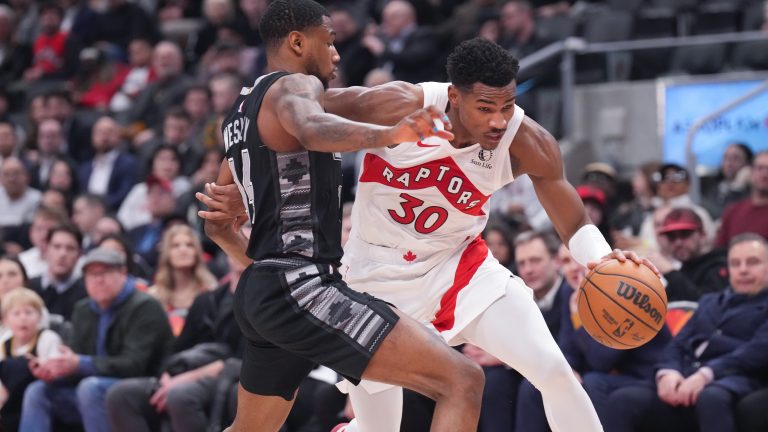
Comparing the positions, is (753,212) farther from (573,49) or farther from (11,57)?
(11,57)

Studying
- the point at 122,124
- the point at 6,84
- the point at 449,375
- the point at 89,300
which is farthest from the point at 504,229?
the point at 6,84

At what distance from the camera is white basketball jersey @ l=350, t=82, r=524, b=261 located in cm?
530

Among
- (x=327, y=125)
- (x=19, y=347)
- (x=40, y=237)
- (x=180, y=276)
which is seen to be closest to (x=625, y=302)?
(x=327, y=125)

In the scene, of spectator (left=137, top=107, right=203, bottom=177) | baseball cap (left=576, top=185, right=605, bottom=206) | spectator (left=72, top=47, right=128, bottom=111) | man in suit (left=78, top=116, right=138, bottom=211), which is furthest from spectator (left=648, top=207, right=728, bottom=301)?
spectator (left=72, top=47, right=128, bottom=111)

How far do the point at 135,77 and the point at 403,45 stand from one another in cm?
Result: 390

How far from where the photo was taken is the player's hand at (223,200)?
5082 mm

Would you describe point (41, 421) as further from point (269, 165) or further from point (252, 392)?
point (269, 165)

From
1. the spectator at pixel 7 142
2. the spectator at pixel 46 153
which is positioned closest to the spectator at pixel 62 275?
the spectator at pixel 46 153

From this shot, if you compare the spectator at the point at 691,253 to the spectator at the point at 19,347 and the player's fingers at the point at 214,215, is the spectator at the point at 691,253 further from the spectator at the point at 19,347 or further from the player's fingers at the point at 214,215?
the spectator at the point at 19,347

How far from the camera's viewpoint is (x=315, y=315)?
14.8 feet

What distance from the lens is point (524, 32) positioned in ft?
37.3

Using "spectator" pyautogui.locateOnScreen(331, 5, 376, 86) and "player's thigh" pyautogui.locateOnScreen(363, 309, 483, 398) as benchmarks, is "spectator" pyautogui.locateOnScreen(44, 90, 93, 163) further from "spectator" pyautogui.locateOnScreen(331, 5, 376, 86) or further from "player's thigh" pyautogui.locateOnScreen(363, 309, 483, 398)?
"player's thigh" pyautogui.locateOnScreen(363, 309, 483, 398)

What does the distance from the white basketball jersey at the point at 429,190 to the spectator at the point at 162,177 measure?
614cm

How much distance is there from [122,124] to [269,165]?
378 inches
